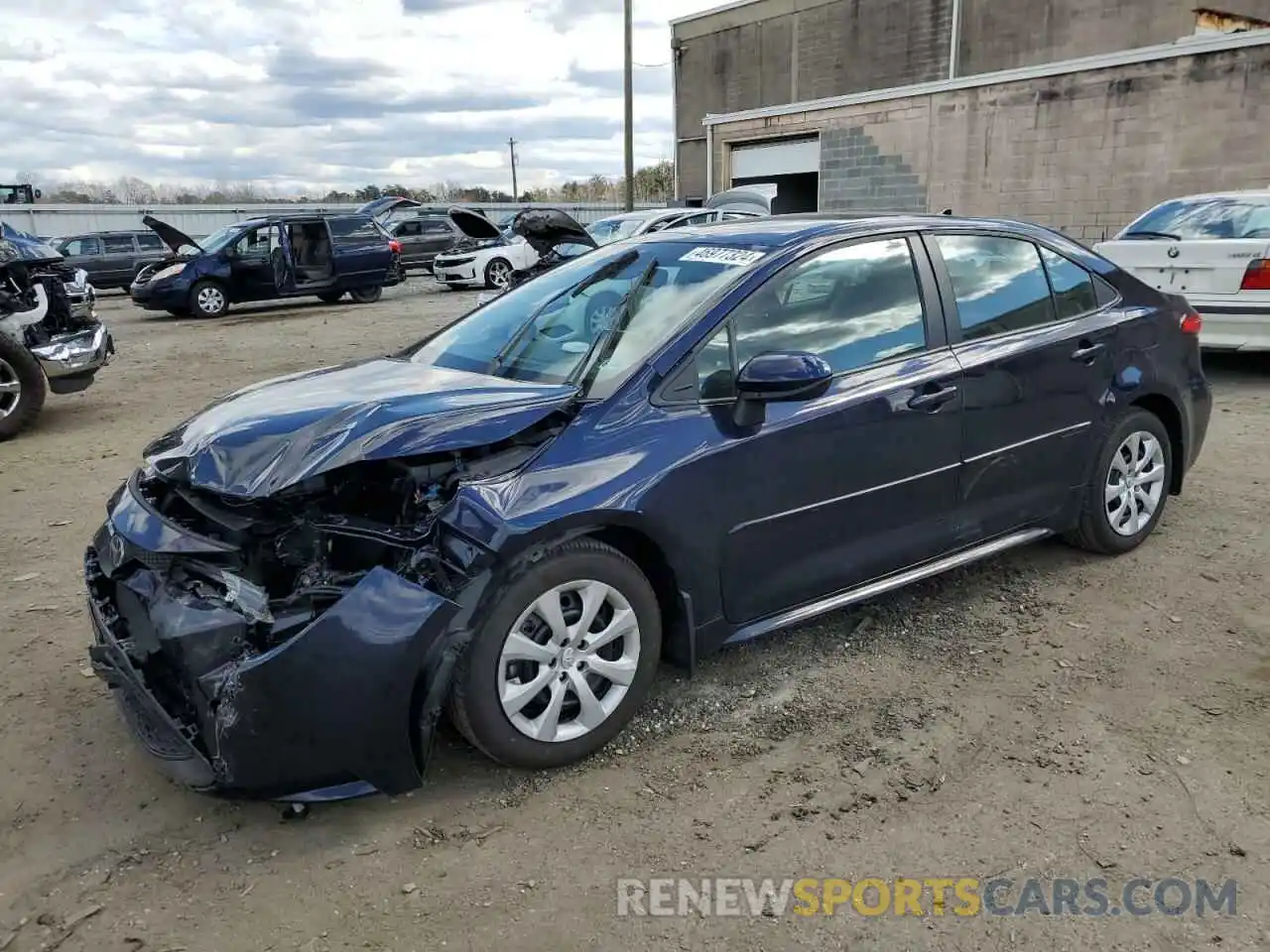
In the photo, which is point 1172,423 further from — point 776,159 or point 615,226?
point 776,159

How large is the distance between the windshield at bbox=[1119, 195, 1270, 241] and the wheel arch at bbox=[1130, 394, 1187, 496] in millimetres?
4083

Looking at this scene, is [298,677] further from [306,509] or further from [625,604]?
[625,604]

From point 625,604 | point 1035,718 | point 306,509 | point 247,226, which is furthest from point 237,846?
point 247,226

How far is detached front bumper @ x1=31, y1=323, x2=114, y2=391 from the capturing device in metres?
7.66

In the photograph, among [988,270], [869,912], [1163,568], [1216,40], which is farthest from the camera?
[1216,40]

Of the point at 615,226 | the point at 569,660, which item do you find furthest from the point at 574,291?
the point at 615,226

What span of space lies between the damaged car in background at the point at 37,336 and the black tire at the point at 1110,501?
298 inches

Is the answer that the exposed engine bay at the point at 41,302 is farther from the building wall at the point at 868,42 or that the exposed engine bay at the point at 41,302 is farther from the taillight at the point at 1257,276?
the building wall at the point at 868,42

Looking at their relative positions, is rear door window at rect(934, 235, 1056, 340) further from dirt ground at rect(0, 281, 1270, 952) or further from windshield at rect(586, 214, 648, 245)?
windshield at rect(586, 214, 648, 245)

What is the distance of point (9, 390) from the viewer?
754 cm

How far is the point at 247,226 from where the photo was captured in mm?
16891

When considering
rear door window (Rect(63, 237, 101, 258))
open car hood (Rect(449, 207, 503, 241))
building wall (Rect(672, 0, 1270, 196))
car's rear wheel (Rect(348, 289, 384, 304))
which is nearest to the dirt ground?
open car hood (Rect(449, 207, 503, 241))

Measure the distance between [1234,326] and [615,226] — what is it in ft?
37.5

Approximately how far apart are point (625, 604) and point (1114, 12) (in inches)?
1102
